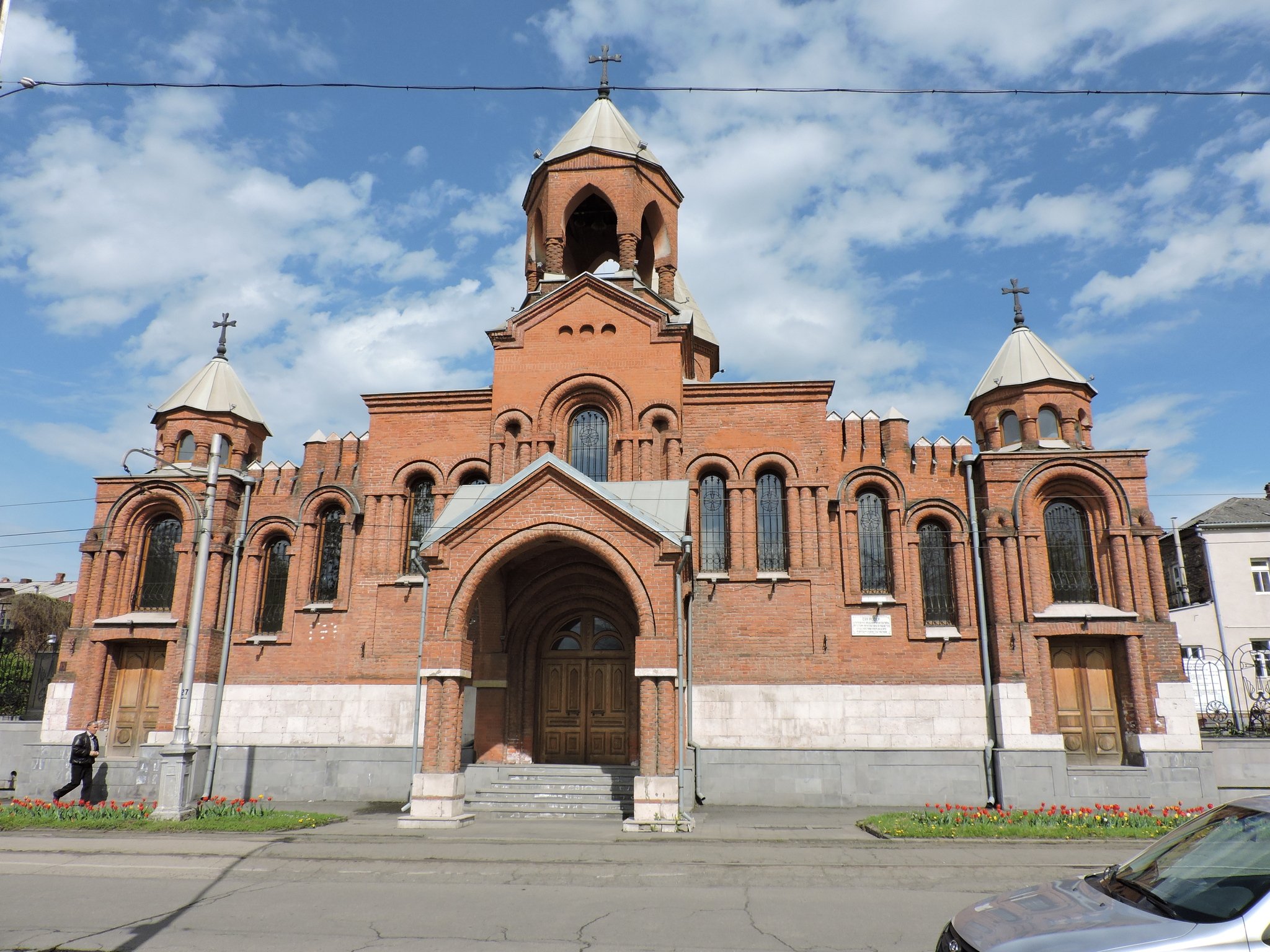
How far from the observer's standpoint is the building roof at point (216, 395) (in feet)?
75.3

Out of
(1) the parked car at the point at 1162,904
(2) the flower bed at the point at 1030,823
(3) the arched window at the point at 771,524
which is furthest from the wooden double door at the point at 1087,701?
(1) the parked car at the point at 1162,904

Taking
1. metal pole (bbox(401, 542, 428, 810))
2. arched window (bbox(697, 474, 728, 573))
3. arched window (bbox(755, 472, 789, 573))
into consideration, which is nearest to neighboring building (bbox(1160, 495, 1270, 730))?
arched window (bbox(755, 472, 789, 573))

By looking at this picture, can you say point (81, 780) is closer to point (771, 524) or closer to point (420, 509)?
point (420, 509)

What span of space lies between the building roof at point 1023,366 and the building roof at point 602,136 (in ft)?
35.6

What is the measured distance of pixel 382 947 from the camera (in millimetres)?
7789

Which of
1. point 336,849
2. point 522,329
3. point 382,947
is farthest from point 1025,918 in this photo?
point 522,329

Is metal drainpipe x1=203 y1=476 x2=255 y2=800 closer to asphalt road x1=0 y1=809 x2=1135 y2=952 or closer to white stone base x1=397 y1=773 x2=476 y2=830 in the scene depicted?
asphalt road x1=0 y1=809 x2=1135 y2=952

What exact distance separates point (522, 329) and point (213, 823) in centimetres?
1246

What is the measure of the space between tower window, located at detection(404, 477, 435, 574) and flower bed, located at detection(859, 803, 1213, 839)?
1181 cm

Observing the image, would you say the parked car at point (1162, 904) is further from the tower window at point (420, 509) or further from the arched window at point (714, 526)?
the tower window at point (420, 509)

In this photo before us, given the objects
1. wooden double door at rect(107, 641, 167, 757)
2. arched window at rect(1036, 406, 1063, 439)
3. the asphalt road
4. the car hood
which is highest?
arched window at rect(1036, 406, 1063, 439)

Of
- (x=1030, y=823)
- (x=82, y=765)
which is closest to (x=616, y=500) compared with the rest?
(x=1030, y=823)

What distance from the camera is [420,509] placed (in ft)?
67.2

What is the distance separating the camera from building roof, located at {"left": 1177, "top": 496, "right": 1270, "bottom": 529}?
102ft
